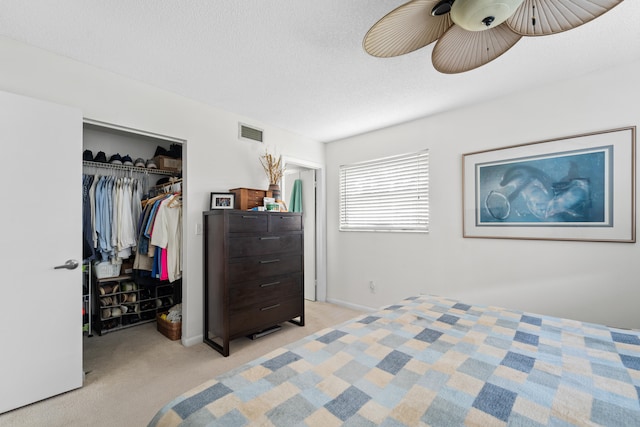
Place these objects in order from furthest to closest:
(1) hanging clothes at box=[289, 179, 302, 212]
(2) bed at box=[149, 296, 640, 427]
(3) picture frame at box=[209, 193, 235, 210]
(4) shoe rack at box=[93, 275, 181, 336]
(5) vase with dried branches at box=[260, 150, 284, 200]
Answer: (1) hanging clothes at box=[289, 179, 302, 212], (5) vase with dried branches at box=[260, 150, 284, 200], (4) shoe rack at box=[93, 275, 181, 336], (3) picture frame at box=[209, 193, 235, 210], (2) bed at box=[149, 296, 640, 427]

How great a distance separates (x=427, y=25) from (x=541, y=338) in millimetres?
1605

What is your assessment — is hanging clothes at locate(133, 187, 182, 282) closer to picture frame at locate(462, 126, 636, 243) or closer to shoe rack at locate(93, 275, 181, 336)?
shoe rack at locate(93, 275, 181, 336)

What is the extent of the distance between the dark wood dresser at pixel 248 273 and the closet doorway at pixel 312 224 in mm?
1047

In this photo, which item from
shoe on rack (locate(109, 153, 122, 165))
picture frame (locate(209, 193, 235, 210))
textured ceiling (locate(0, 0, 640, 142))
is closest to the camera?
textured ceiling (locate(0, 0, 640, 142))

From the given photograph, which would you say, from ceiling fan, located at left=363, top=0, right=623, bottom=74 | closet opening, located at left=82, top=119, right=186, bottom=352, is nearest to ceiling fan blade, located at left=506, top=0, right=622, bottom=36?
ceiling fan, located at left=363, top=0, right=623, bottom=74

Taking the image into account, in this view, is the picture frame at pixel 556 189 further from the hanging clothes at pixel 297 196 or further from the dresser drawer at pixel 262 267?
the hanging clothes at pixel 297 196

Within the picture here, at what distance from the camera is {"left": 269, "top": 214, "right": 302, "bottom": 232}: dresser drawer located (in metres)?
2.92

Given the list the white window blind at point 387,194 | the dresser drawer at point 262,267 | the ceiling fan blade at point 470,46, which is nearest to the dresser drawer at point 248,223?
the dresser drawer at point 262,267

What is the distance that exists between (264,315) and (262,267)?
49cm

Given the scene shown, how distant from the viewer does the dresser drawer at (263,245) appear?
2588 millimetres

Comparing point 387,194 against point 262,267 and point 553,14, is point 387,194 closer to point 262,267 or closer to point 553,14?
point 262,267

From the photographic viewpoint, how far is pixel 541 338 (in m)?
1.35

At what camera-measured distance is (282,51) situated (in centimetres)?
197

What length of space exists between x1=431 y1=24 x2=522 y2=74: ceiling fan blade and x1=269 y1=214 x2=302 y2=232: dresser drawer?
1995 millimetres
